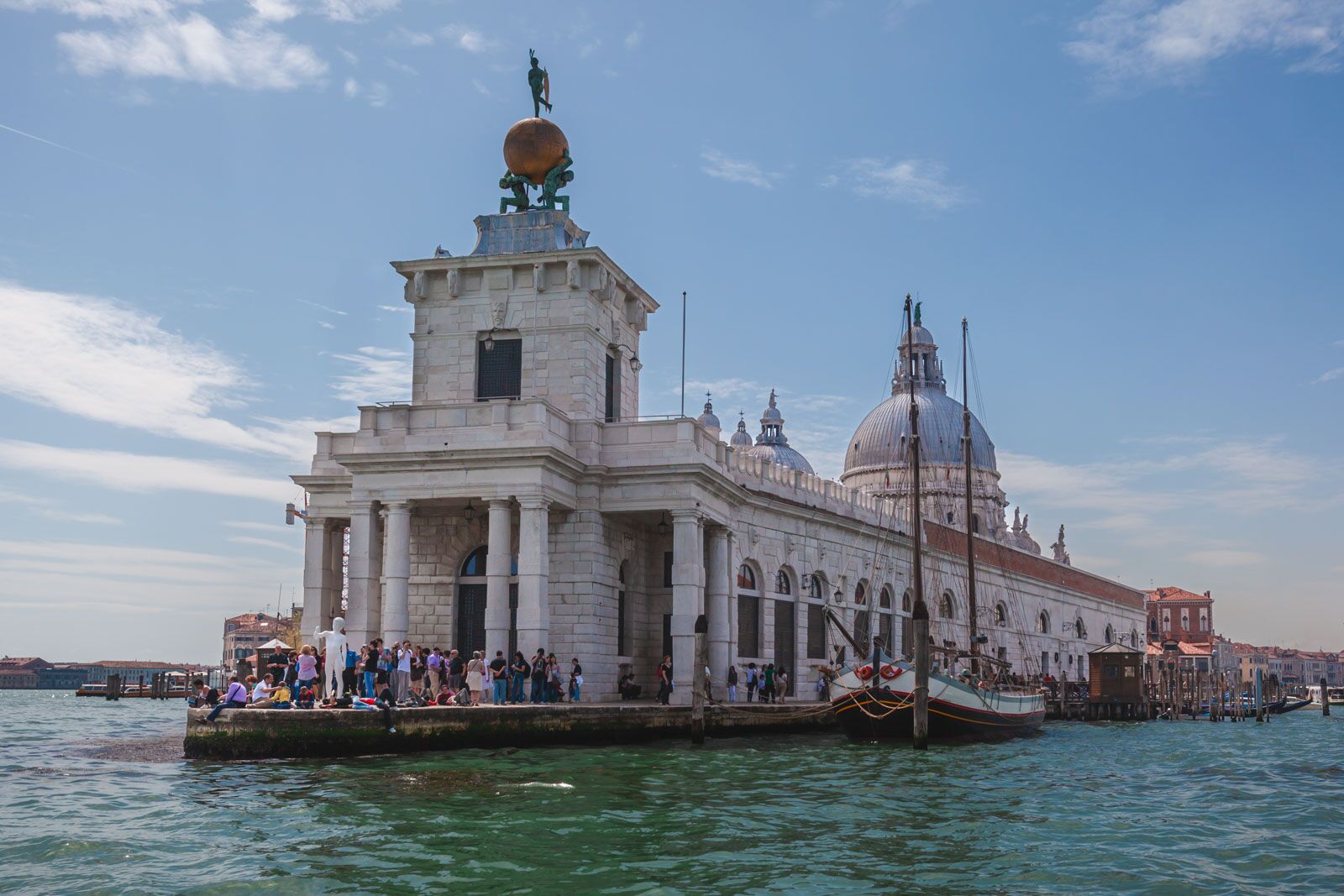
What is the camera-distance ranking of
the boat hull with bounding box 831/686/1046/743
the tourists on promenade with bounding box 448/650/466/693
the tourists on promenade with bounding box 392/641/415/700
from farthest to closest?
the boat hull with bounding box 831/686/1046/743 < the tourists on promenade with bounding box 448/650/466/693 < the tourists on promenade with bounding box 392/641/415/700

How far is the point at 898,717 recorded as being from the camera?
29391 millimetres

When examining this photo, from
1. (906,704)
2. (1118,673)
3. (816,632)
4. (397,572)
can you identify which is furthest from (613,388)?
(1118,673)

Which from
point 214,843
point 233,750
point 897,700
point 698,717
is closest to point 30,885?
point 214,843

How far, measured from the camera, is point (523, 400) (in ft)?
93.9

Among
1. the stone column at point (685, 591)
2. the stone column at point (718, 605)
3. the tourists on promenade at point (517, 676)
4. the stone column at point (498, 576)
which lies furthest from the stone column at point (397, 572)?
the stone column at point (718, 605)

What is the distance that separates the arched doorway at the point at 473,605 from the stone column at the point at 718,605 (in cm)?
474

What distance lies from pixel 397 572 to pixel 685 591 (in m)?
6.27

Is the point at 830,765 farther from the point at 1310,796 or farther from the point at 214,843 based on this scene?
the point at 214,843

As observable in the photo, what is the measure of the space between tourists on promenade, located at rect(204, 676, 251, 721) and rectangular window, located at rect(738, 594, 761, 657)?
16269 mm

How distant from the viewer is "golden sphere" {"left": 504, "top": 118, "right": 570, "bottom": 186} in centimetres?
3369

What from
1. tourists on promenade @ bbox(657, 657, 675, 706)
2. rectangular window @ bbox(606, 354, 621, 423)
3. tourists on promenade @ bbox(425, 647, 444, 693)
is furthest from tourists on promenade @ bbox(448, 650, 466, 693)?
rectangular window @ bbox(606, 354, 621, 423)

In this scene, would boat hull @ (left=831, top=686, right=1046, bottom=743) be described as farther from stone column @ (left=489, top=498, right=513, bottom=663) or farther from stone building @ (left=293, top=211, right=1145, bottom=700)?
stone column @ (left=489, top=498, right=513, bottom=663)

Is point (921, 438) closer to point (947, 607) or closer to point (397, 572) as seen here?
point (947, 607)

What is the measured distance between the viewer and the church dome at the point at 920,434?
83438 mm
